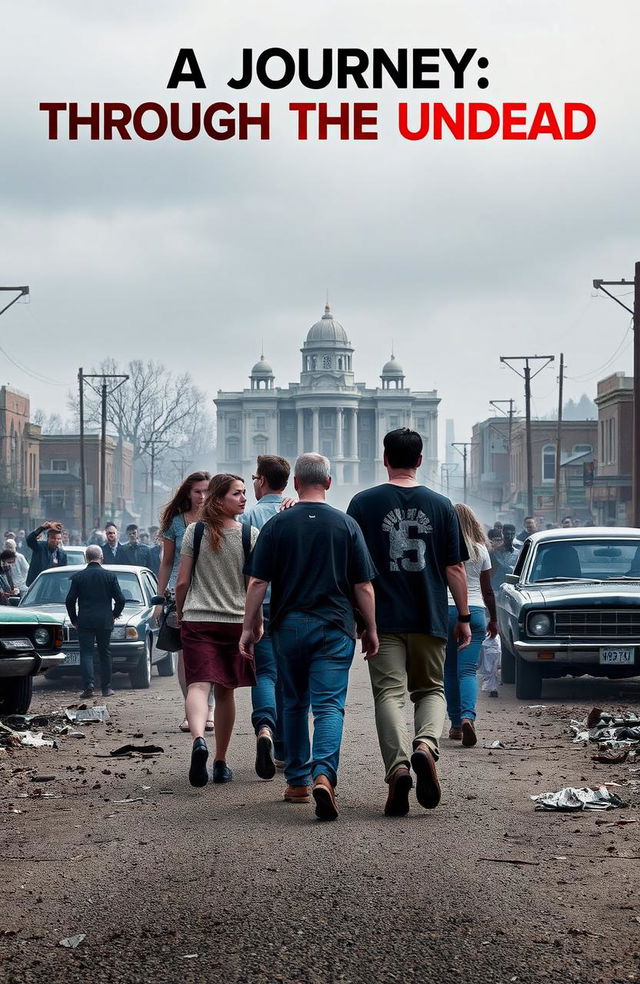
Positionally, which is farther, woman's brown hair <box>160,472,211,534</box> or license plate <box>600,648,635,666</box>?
license plate <box>600,648,635,666</box>

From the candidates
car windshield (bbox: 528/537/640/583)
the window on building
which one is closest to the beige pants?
car windshield (bbox: 528/537/640/583)

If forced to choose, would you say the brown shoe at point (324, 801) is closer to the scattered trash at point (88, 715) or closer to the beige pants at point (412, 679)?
the beige pants at point (412, 679)

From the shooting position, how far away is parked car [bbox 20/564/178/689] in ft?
54.2

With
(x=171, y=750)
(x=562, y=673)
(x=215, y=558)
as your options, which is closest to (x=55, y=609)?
(x=562, y=673)

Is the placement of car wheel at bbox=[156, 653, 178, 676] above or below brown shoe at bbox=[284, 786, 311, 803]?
below

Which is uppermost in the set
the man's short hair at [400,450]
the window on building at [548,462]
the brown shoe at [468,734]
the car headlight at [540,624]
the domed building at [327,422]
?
the domed building at [327,422]

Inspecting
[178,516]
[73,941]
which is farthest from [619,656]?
[73,941]

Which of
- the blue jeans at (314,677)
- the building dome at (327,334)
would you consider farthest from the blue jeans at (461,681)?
the building dome at (327,334)

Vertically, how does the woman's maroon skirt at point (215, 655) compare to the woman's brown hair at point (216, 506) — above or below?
below

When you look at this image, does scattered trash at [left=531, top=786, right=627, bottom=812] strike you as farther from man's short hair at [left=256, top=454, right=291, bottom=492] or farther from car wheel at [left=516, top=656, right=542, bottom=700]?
car wheel at [left=516, top=656, right=542, bottom=700]

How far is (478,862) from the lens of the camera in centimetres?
632

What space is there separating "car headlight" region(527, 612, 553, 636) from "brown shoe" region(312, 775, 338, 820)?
22.8 feet

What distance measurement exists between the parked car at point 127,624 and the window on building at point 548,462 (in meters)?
81.3

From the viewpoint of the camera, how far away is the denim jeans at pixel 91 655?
51.5 feet
